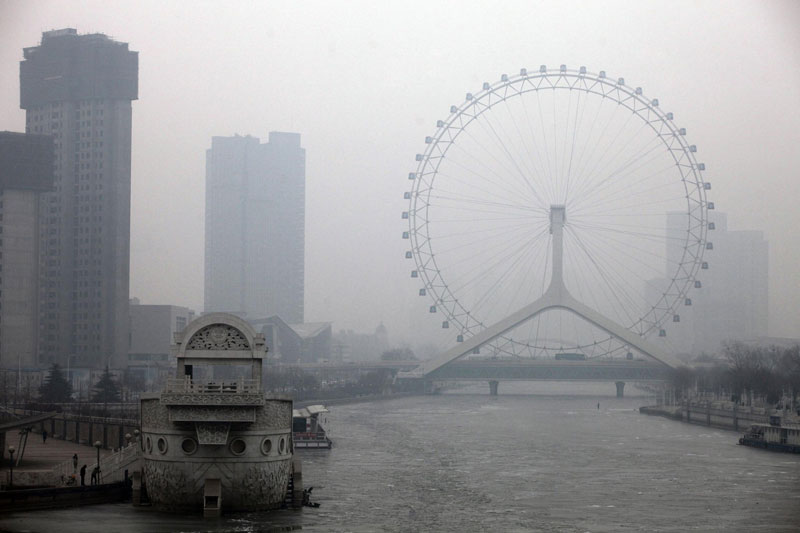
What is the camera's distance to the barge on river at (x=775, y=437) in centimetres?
3722

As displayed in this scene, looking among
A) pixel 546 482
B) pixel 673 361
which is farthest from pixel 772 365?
pixel 546 482

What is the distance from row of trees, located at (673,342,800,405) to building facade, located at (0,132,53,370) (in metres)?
39.5

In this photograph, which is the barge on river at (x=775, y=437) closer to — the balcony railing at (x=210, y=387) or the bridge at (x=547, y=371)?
the balcony railing at (x=210, y=387)

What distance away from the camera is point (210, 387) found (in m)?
20.2

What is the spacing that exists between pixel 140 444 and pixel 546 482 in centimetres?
968

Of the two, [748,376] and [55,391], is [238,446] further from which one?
[748,376]

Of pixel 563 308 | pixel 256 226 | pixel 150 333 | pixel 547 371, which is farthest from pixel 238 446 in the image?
pixel 256 226

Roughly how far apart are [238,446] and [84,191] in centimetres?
6889

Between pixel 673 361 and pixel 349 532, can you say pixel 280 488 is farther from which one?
pixel 673 361

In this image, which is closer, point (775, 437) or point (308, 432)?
point (308, 432)

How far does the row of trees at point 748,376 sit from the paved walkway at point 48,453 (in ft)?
99.0

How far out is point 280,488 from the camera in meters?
20.5

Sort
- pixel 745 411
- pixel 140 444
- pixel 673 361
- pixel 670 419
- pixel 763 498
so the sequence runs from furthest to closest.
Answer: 1. pixel 673 361
2. pixel 670 419
3. pixel 745 411
4. pixel 763 498
5. pixel 140 444

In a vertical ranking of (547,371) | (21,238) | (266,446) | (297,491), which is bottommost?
(297,491)
